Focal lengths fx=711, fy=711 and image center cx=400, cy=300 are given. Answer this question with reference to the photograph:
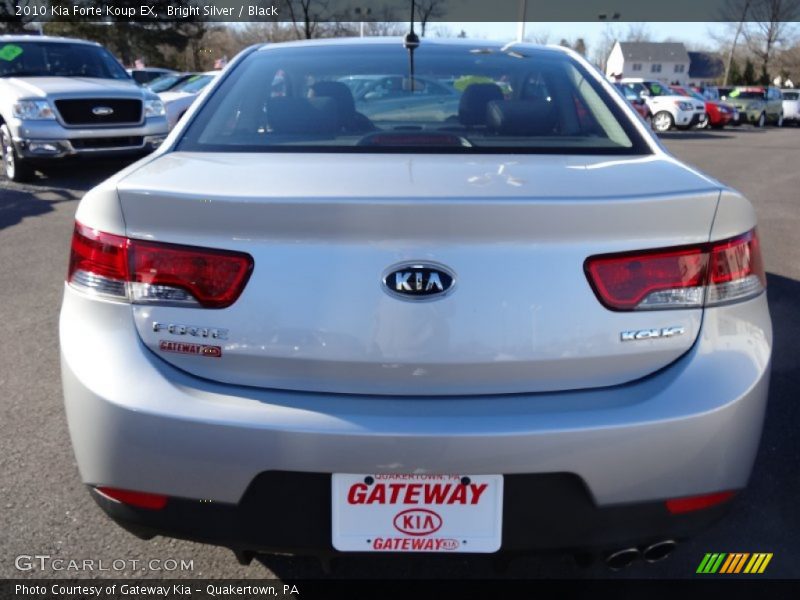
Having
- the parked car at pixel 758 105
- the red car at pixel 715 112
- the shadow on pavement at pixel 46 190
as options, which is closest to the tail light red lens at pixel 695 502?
the shadow on pavement at pixel 46 190

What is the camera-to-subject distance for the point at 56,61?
9586mm

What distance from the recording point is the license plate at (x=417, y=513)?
1584 mm

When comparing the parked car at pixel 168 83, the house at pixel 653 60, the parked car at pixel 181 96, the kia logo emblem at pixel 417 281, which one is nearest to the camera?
the kia logo emblem at pixel 417 281

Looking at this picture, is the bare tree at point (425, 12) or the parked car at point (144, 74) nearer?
the bare tree at point (425, 12)

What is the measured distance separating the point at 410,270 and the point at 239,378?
461 mm

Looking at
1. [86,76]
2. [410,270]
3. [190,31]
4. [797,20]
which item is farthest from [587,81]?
[797,20]

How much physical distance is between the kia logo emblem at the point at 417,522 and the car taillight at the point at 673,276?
0.62 m

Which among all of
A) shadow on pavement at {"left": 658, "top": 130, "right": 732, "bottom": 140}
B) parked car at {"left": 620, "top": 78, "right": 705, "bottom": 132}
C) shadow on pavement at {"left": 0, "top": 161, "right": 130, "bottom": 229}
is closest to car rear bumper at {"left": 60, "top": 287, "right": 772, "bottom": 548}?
shadow on pavement at {"left": 0, "top": 161, "right": 130, "bottom": 229}

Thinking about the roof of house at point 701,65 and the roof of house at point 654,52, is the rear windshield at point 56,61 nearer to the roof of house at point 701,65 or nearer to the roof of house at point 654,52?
the roof of house at point 654,52

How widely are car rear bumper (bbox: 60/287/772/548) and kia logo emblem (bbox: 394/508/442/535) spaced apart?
0.14 m

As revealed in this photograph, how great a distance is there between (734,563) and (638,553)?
753 millimetres

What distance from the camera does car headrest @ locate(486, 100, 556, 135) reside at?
2375mm

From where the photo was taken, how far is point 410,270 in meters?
1.53
